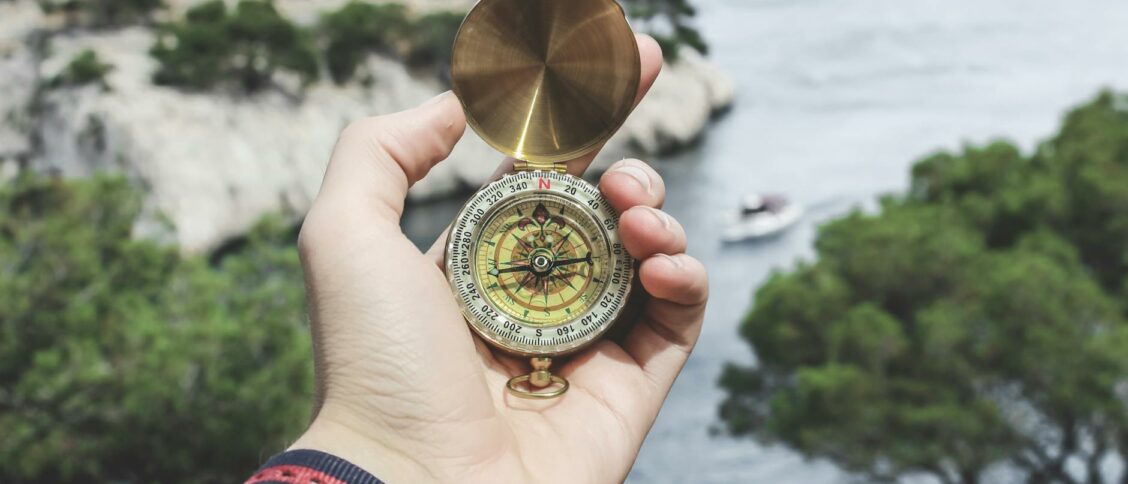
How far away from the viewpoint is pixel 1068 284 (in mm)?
6805

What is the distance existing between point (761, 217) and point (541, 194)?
14774mm

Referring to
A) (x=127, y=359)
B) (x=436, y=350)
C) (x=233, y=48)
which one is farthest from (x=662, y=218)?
(x=233, y=48)

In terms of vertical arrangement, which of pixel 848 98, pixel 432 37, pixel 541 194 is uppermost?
pixel 848 98

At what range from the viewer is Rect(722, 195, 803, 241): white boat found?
16.0 meters

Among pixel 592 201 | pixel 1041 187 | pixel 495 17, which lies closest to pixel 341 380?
pixel 592 201

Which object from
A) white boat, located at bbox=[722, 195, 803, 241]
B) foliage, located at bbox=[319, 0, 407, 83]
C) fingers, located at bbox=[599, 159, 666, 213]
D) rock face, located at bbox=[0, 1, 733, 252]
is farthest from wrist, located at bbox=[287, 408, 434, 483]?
foliage, located at bbox=[319, 0, 407, 83]

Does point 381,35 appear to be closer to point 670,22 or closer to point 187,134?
point 187,134

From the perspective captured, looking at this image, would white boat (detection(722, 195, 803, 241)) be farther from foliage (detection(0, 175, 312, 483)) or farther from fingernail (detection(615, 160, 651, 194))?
fingernail (detection(615, 160, 651, 194))

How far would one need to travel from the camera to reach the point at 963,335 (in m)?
7.00

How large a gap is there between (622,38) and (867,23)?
2081cm

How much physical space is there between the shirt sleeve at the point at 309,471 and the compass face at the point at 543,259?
1.63 feet

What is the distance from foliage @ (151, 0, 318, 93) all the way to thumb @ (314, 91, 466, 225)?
1442 centimetres

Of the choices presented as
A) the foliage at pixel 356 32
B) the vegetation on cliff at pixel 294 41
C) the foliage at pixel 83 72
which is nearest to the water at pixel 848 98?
the vegetation on cliff at pixel 294 41

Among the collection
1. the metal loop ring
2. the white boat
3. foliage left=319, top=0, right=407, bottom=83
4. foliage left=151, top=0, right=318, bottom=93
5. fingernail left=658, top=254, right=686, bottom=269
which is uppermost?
fingernail left=658, top=254, right=686, bottom=269
